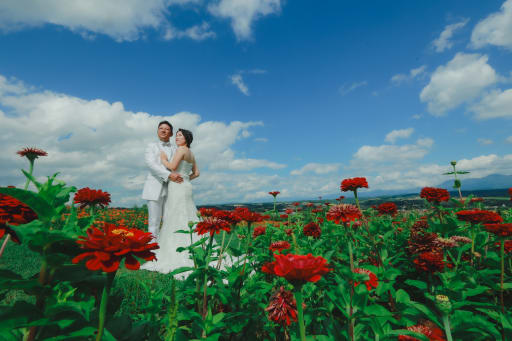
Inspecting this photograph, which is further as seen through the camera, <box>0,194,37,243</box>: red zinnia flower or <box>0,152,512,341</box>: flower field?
<box>0,194,37,243</box>: red zinnia flower

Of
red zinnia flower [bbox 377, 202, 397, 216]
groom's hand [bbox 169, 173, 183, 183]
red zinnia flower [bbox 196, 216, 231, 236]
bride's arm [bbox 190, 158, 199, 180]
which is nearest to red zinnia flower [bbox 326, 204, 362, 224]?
red zinnia flower [bbox 196, 216, 231, 236]

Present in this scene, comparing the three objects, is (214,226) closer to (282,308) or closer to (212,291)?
(212,291)

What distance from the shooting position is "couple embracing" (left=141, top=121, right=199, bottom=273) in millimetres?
5188

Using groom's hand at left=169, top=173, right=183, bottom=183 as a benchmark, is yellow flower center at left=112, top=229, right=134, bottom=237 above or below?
below

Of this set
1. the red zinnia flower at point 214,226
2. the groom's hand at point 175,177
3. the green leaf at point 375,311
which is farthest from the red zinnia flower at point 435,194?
the groom's hand at point 175,177

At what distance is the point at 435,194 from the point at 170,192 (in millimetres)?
4873

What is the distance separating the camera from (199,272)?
1.68 metres

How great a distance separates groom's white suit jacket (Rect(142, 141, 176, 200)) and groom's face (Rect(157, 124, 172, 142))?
11.7 inches

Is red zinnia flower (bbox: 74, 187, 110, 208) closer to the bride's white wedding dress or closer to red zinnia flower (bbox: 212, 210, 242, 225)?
red zinnia flower (bbox: 212, 210, 242, 225)

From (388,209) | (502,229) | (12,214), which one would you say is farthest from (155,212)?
(502,229)

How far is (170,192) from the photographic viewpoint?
212 inches

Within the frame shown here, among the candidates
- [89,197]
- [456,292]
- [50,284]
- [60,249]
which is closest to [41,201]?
[60,249]

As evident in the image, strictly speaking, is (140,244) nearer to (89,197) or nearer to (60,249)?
(60,249)

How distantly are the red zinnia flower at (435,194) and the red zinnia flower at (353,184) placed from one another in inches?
41.4
